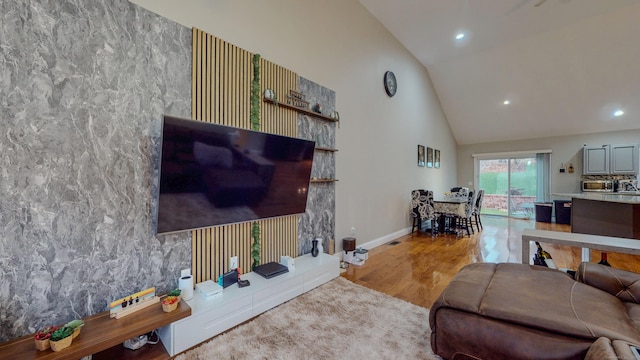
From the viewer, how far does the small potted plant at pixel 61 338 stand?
1.40 m

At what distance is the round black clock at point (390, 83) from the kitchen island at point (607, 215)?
364 cm

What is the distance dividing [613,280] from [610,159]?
314 inches

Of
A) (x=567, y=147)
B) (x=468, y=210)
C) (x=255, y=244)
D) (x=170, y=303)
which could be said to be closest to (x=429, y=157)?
(x=468, y=210)

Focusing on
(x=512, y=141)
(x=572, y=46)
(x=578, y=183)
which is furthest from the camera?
(x=512, y=141)

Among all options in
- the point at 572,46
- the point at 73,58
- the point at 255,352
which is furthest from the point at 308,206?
the point at 572,46

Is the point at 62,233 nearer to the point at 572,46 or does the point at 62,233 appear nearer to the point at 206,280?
the point at 206,280

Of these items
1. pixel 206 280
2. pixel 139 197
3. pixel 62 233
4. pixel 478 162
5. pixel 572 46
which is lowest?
pixel 206 280

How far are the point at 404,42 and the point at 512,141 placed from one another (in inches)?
218

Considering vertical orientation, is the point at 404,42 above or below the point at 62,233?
above

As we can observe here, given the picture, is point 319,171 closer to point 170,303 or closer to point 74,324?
point 170,303

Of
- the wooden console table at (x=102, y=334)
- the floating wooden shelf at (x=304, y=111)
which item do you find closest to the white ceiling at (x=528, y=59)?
the floating wooden shelf at (x=304, y=111)

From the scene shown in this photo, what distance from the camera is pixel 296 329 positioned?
2154 millimetres

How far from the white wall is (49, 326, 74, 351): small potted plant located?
7.66ft

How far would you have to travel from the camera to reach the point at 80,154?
178 cm
